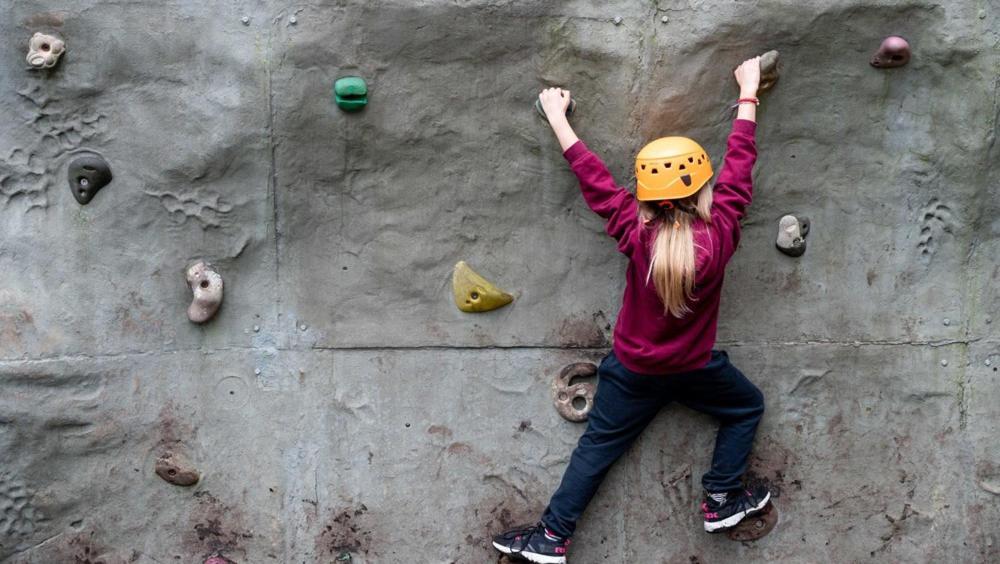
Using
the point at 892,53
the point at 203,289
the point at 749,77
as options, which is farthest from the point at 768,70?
the point at 203,289

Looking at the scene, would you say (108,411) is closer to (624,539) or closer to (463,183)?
(463,183)

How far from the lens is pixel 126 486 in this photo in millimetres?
3344

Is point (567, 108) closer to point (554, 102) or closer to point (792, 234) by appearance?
point (554, 102)

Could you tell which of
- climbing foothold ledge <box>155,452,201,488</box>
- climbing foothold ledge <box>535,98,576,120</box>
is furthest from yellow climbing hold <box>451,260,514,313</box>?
climbing foothold ledge <box>155,452,201,488</box>

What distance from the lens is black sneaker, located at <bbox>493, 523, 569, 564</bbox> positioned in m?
3.30

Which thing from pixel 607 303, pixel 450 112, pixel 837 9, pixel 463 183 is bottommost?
pixel 607 303

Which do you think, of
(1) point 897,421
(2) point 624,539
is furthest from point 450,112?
(1) point 897,421

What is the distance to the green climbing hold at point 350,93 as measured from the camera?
10.3 ft

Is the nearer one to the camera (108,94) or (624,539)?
(108,94)

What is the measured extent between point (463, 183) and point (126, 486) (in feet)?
4.61

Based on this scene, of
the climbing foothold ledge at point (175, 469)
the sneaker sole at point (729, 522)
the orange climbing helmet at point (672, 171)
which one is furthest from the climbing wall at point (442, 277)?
the orange climbing helmet at point (672, 171)

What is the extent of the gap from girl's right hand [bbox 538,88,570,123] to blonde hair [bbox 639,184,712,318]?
383 mm

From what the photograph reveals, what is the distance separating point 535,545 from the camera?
10.9 feet

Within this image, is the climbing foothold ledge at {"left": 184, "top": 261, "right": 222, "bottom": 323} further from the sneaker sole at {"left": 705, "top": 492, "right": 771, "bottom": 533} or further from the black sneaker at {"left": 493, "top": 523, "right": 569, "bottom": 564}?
the sneaker sole at {"left": 705, "top": 492, "right": 771, "bottom": 533}
